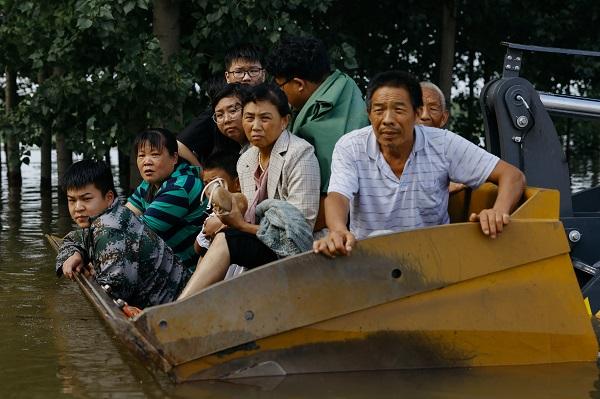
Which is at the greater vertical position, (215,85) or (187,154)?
(215,85)

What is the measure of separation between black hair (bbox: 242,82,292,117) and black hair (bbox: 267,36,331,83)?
0.32 metres

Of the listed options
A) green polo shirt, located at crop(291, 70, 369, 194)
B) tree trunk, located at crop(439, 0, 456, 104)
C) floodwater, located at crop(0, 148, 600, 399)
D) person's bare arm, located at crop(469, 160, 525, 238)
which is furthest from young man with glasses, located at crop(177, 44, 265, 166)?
tree trunk, located at crop(439, 0, 456, 104)

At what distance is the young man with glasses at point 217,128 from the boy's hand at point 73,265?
0.99 meters

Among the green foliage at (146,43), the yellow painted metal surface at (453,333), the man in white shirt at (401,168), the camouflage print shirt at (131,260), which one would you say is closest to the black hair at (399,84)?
the man in white shirt at (401,168)

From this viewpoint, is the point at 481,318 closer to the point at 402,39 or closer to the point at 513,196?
the point at 513,196

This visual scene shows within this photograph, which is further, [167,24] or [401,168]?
[167,24]

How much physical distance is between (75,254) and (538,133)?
264 cm

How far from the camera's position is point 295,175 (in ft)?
18.3

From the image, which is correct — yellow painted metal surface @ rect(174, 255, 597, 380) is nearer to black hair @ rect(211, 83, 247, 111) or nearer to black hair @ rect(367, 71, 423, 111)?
black hair @ rect(367, 71, 423, 111)

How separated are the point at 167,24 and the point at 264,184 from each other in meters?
8.28

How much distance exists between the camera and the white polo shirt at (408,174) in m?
5.43

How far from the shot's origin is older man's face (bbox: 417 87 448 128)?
7.23 metres

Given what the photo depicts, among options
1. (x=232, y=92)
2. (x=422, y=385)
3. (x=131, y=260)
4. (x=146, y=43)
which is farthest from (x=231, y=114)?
(x=146, y=43)

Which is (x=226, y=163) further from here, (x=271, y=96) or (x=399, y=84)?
(x=399, y=84)
